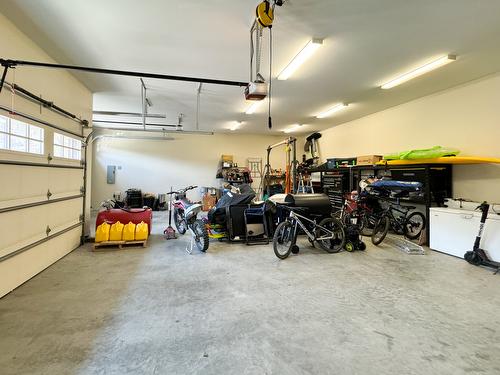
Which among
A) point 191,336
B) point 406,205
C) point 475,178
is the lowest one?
point 191,336

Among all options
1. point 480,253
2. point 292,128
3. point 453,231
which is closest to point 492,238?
point 480,253

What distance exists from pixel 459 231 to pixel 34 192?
20.6 feet

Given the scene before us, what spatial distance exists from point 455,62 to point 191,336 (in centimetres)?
518

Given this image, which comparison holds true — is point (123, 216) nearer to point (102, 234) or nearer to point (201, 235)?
point (102, 234)

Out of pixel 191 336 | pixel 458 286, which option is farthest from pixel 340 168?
pixel 191 336

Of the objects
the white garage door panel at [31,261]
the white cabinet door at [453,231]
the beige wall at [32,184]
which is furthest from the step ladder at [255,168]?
the white garage door panel at [31,261]

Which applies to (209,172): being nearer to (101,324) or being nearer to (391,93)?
(391,93)

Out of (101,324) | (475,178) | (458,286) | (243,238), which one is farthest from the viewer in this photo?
(243,238)

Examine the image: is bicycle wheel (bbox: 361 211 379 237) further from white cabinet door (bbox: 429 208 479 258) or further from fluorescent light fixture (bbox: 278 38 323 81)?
fluorescent light fixture (bbox: 278 38 323 81)

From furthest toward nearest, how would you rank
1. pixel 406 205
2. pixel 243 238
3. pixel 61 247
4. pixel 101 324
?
1. pixel 406 205
2. pixel 243 238
3. pixel 61 247
4. pixel 101 324

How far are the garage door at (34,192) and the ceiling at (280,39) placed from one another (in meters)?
1.03

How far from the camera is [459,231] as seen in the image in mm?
4059

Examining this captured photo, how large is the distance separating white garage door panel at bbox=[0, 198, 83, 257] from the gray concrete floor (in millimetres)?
511

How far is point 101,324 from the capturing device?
2096 mm
